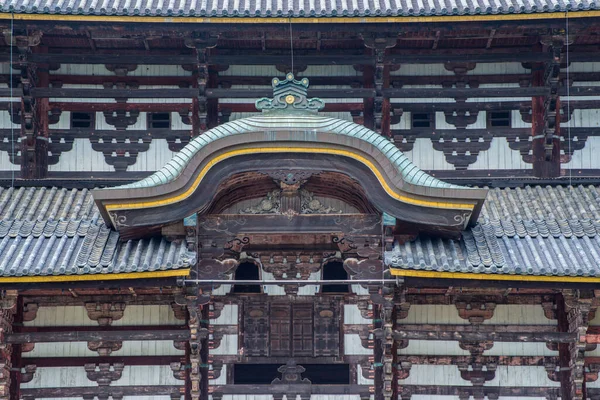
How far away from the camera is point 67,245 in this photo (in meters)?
18.8

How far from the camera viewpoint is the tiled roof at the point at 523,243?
1795cm

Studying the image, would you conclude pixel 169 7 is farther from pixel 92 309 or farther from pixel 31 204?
pixel 92 309

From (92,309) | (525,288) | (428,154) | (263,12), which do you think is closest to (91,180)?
(92,309)

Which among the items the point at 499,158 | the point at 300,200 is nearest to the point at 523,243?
the point at 499,158

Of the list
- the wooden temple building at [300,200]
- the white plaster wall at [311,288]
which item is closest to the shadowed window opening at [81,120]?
the wooden temple building at [300,200]

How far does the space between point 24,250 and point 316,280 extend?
474 cm

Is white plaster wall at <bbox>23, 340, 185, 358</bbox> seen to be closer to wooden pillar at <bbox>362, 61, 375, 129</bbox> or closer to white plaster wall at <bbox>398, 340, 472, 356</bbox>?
white plaster wall at <bbox>398, 340, 472, 356</bbox>

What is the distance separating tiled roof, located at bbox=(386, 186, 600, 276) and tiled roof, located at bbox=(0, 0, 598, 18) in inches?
132

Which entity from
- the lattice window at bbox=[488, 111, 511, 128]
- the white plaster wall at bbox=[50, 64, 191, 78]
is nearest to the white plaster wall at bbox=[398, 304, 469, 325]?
the lattice window at bbox=[488, 111, 511, 128]

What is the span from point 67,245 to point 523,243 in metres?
7.31

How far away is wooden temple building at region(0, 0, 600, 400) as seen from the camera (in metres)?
18.2

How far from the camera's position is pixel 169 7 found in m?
21.0

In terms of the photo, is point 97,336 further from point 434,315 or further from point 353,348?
point 434,315

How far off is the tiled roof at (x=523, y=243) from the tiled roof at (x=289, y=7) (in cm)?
336
